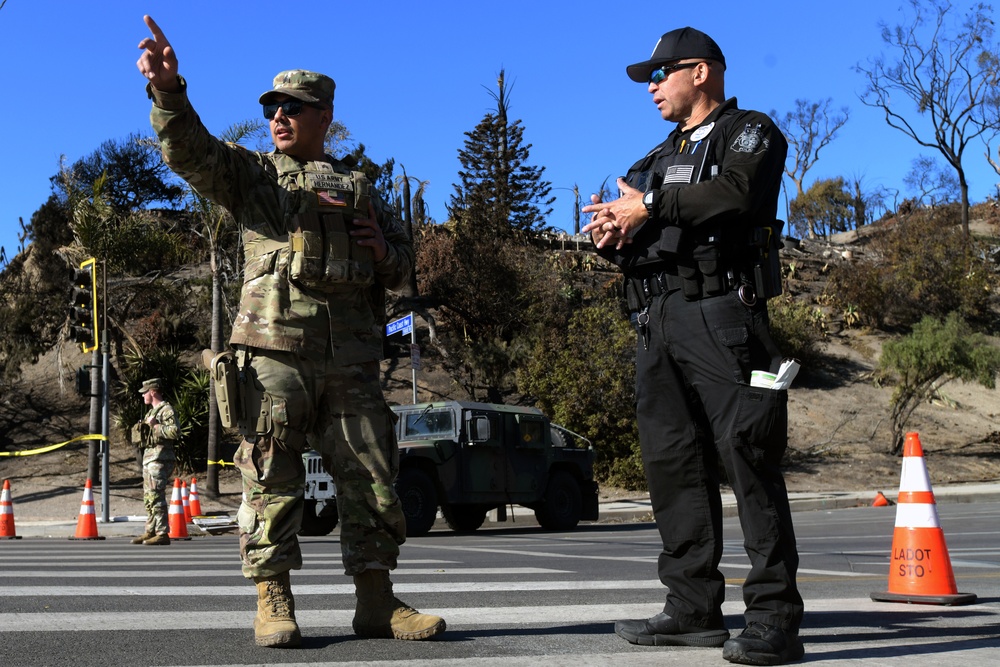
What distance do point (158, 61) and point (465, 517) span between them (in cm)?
1304

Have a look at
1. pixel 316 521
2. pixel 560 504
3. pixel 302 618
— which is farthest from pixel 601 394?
pixel 302 618

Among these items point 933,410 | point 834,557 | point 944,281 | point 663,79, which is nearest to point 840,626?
point 663,79

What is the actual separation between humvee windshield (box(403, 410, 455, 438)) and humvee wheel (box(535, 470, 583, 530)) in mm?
1984

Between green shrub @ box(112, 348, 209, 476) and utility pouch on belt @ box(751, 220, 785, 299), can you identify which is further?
green shrub @ box(112, 348, 209, 476)

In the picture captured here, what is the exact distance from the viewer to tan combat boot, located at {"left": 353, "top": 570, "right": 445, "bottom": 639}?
3.99m

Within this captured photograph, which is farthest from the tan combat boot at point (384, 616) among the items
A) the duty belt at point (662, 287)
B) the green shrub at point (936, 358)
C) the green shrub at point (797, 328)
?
the green shrub at point (797, 328)

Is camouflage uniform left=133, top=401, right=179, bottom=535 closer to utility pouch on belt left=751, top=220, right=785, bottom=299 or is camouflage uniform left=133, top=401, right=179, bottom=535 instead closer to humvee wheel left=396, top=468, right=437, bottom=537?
humvee wheel left=396, top=468, right=437, bottom=537

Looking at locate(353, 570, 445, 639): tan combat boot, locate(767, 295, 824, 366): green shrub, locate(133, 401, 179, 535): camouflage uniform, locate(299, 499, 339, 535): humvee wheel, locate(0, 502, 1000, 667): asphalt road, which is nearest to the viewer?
locate(0, 502, 1000, 667): asphalt road

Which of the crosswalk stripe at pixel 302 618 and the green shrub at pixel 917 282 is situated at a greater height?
the green shrub at pixel 917 282

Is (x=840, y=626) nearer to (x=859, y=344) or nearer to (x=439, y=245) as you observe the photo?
(x=439, y=245)

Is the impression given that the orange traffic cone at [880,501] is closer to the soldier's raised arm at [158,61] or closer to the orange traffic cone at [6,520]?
the orange traffic cone at [6,520]

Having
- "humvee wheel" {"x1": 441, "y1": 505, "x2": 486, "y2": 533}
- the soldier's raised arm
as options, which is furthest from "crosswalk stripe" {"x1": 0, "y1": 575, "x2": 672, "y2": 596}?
"humvee wheel" {"x1": 441, "y1": 505, "x2": 486, "y2": 533}

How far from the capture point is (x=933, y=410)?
104 feet

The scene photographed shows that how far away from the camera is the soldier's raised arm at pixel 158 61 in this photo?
12.7ft
